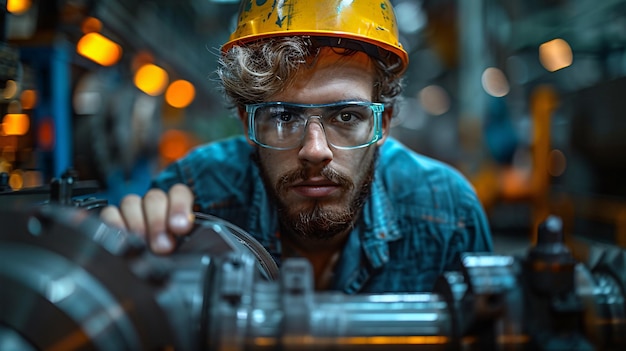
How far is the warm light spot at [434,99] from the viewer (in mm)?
15648

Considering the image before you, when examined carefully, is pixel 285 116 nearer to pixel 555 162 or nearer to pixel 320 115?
pixel 320 115

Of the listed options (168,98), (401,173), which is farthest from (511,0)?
(401,173)

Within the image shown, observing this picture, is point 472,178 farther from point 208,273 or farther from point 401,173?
point 208,273

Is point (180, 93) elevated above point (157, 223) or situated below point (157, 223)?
Result: above

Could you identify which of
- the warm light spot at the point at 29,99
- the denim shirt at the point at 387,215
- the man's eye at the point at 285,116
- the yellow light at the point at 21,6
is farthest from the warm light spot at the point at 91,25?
the man's eye at the point at 285,116

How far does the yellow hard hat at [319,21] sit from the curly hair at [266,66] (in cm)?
3

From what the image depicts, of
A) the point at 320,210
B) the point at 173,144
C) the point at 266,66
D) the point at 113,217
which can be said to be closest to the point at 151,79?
the point at 173,144

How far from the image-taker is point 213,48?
1.82m

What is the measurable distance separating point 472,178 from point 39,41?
588 centimetres

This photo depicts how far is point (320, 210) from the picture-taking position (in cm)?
148

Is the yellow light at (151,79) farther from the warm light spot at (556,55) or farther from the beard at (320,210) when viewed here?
the warm light spot at (556,55)

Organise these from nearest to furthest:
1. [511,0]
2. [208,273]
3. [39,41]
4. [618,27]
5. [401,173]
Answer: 1. [208,273]
2. [401,173]
3. [39,41]
4. [618,27]
5. [511,0]

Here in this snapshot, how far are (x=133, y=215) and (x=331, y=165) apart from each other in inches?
26.0

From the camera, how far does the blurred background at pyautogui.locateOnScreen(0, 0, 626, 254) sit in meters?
3.05
